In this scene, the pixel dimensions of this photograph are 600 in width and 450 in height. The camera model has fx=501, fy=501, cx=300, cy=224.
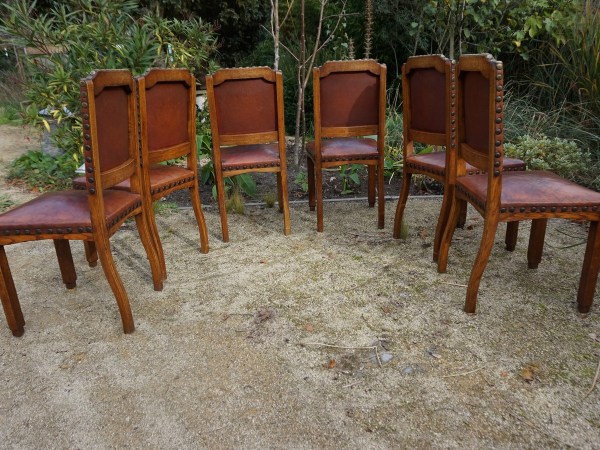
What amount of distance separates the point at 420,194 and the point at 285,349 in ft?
9.51

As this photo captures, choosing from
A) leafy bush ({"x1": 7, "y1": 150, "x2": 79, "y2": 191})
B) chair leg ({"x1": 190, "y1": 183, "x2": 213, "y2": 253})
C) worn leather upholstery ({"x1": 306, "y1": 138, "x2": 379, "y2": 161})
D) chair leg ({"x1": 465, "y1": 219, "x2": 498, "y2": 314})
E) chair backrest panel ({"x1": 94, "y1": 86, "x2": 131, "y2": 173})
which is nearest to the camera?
chair backrest panel ({"x1": 94, "y1": 86, "x2": 131, "y2": 173})

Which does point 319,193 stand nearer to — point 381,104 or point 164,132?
point 381,104

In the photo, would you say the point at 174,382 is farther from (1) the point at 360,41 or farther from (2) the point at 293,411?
(1) the point at 360,41

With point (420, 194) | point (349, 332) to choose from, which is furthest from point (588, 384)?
point (420, 194)

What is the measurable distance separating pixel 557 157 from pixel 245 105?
2.72 m

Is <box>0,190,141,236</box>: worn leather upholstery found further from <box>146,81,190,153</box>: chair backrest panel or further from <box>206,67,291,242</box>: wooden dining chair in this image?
<box>206,67,291,242</box>: wooden dining chair

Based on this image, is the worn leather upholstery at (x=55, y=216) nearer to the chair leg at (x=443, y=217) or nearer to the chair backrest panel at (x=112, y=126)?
the chair backrest panel at (x=112, y=126)

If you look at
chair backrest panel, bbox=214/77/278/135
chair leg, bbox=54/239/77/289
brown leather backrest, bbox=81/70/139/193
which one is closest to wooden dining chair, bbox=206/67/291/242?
chair backrest panel, bbox=214/77/278/135

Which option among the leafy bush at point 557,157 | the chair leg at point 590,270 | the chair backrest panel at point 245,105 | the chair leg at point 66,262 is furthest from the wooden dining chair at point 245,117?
the leafy bush at point 557,157

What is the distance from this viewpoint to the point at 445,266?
3154mm

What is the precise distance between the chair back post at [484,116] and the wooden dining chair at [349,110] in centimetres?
107

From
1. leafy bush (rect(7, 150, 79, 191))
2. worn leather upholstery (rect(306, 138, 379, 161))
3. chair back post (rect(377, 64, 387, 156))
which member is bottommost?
leafy bush (rect(7, 150, 79, 191))

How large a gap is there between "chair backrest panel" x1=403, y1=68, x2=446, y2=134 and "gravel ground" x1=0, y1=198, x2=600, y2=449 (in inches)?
34.2

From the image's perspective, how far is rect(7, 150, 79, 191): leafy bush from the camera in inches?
216
